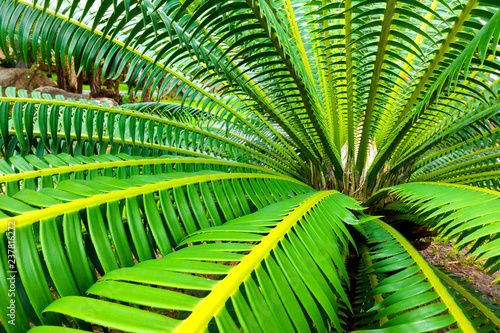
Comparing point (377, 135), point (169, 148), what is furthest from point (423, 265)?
point (169, 148)

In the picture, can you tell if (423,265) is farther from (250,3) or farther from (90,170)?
(90,170)

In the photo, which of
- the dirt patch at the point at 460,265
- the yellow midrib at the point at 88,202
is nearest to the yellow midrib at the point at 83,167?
the yellow midrib at the point at 88,202

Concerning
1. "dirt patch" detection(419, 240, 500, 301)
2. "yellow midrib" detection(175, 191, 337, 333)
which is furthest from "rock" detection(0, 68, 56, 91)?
"dirt patch" detection(419, 240, 500, 301)

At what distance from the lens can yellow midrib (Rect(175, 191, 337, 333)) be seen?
30cm

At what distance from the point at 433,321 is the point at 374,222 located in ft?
2.06

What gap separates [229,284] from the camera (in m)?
0.36

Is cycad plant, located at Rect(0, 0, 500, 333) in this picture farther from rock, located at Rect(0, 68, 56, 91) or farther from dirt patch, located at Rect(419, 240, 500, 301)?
rock, located at Rect(0, 68, 56, 91)

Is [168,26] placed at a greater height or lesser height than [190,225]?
greater

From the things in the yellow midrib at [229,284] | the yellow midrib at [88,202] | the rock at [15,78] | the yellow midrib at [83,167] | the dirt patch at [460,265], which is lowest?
the dirt patch at [460,265]

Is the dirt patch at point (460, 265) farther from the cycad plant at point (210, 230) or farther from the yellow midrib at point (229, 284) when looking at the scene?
the yellow midrib at point (229, 284)

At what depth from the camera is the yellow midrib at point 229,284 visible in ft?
1.00

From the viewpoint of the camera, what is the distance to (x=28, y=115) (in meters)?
0.94

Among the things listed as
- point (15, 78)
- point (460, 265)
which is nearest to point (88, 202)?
point (460, 265)

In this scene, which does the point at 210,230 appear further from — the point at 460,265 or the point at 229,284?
the point at 460,265
